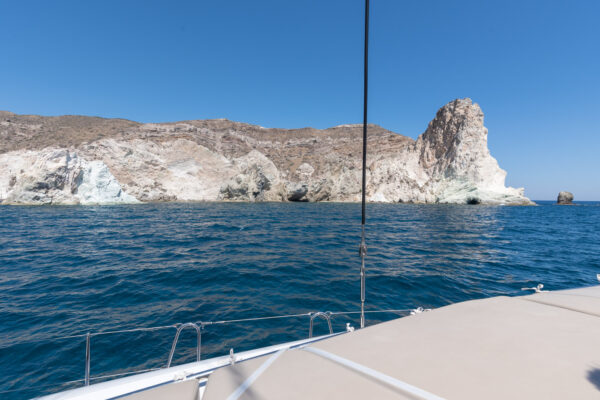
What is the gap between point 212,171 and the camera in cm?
4912

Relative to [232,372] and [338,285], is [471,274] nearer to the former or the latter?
[338,285]

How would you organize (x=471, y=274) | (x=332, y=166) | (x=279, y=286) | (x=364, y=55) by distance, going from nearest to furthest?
1. (x=364, y=55)
2. (x=279, y=286)
3. (x=471, y=274)
4. (x=332, y=166)

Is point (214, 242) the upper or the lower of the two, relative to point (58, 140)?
lower

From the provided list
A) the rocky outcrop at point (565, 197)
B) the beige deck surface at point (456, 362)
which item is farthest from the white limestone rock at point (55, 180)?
the rocky outcrop at point (565, 197)

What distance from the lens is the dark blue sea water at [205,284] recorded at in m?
3.63

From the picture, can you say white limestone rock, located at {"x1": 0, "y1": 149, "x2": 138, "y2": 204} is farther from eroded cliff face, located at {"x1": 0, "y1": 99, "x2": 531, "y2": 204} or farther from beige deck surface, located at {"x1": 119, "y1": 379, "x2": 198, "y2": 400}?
beige deck surface, located at {"x1": 119, "y1": 379, "x2": 198, "y2": 400}

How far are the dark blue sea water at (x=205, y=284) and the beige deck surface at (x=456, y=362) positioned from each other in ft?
8.98

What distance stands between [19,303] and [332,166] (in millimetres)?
53614

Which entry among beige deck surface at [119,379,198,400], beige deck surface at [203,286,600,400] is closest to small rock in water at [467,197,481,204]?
beige deck surface at [203,286,600,400]

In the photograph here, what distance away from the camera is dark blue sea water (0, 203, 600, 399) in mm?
3631

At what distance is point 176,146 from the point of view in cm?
4962

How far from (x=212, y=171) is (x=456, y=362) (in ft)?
169

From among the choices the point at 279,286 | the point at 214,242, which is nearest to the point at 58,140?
the point at 214,242

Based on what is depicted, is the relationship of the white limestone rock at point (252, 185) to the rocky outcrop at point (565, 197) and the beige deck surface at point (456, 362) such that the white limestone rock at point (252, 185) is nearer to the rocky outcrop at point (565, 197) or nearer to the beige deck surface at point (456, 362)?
the beige deck surface at point (456, 362)
